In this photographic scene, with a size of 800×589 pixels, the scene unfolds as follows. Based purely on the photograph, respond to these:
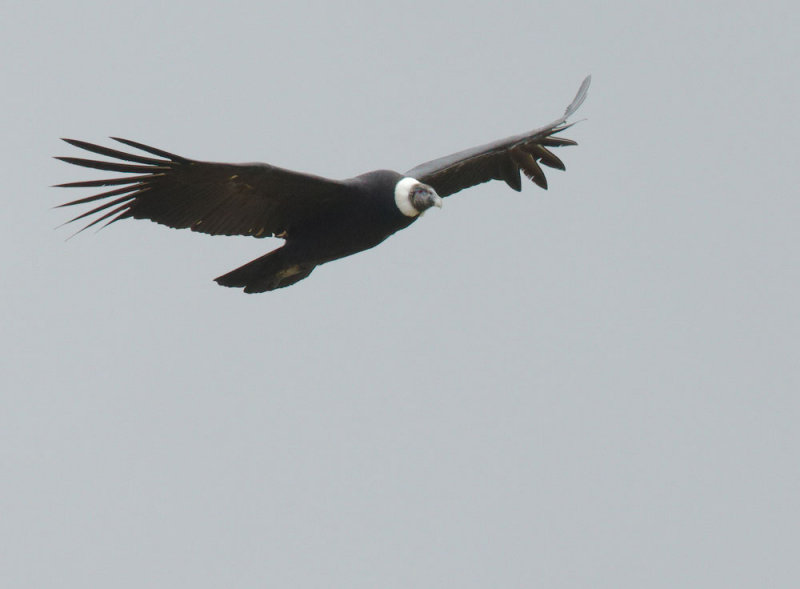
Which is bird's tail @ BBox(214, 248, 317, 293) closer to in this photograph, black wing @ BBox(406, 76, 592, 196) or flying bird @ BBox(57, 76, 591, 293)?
flying bird @ BBox(57, 76, 591, 293)

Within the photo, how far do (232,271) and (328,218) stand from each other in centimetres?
99

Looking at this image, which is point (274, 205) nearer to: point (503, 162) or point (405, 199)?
point (405, 199)

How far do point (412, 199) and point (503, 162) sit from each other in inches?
98.7

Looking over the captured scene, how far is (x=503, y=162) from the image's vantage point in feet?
53.6

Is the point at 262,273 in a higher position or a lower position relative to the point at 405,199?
lower

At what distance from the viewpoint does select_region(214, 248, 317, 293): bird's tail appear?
560 inches

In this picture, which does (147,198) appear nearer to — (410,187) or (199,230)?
(199,230)

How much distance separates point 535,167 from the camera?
16.5 metres

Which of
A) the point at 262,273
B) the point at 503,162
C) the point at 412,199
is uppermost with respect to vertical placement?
the point at 503,162

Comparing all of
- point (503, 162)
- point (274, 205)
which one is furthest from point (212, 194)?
point (503, 162)

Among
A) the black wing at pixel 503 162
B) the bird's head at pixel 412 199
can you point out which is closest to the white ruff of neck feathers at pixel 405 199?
the bird's head at pixel 412 199

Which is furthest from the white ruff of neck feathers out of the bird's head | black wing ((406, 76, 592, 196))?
black wing ((406, 76, 592, 196))

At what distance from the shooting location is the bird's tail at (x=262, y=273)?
560 inches

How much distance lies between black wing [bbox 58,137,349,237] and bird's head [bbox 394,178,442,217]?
0.48 meters
